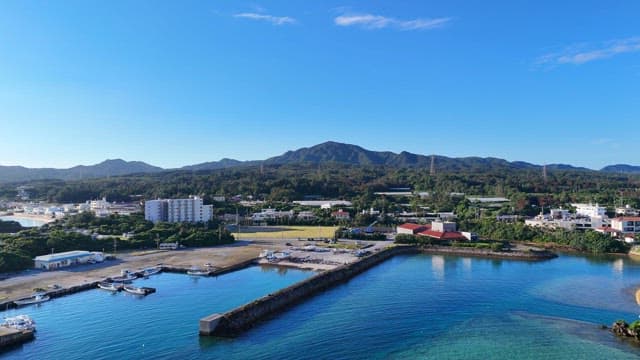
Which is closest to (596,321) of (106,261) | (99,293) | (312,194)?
(99,293)

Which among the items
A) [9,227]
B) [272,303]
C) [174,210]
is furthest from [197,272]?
[9,227]

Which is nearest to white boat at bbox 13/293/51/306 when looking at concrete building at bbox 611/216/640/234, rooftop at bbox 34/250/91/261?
rooftop at bbox 34/250/91/261

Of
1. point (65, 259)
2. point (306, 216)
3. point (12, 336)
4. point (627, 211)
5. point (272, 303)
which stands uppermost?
point (627, 211)

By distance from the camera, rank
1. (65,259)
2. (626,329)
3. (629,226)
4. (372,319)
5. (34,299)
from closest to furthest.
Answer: (626,329), (372,319), (34,299), (65,259), (629,226)

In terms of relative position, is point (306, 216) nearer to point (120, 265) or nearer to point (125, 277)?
point (120, 265)

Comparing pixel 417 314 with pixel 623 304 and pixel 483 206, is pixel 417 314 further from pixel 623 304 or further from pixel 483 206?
pixel 483 206

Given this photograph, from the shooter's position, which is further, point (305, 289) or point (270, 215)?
point (270, 215)
